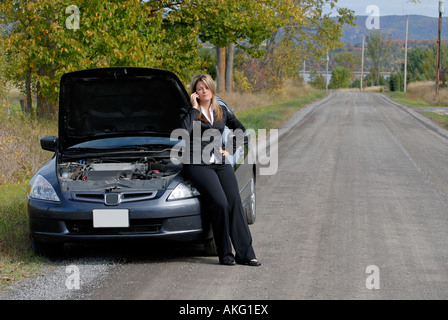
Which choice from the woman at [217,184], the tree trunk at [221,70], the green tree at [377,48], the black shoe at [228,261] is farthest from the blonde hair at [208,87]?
the green tree at [377,48]

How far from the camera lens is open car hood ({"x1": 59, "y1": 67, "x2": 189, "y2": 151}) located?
6836 millimetres

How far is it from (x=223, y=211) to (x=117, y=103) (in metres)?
2.29

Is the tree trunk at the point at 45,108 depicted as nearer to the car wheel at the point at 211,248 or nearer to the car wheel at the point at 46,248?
the car wheel at the point at 46,248

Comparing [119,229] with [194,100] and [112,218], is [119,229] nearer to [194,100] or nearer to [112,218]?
[112,218]

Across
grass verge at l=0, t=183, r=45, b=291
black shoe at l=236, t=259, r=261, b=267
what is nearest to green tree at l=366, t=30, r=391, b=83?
grass verge at l=0, t=183, r=45, b=291

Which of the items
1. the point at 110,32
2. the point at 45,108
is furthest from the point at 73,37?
the point at 45,108

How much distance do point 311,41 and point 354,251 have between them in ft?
111

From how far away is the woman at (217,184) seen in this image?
570cm

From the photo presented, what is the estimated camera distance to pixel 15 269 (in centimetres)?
558

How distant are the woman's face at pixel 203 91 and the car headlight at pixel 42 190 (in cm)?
162

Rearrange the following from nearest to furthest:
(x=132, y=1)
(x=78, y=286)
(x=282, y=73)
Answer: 1. (x=78, y=286)
2. (x=132, y=1)
3. (x=282, y=73)

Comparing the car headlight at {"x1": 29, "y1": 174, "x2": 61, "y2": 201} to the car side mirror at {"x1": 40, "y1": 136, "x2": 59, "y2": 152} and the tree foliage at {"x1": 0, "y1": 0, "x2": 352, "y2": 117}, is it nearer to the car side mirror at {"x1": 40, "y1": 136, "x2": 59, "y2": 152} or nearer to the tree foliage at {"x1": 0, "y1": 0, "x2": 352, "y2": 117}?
the car side mirror at {"x1": 40, "y1": 136, "x2": 59, "y2": 152}
